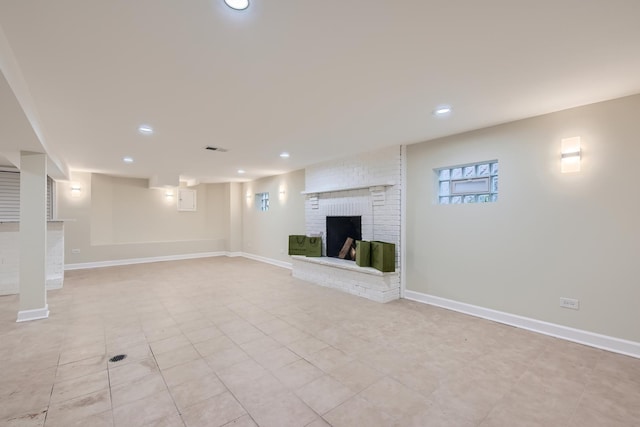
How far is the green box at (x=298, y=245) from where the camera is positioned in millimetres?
6137

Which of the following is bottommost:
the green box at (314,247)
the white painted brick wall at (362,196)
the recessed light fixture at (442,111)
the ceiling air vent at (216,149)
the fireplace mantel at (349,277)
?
the fireplace mantel at (349,277)

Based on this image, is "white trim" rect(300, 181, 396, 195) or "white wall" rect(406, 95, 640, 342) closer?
"white wall" rect(406, 95, 640, 342)

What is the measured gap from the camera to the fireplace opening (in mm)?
5508

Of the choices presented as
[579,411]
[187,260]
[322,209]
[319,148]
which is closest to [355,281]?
[322,209]

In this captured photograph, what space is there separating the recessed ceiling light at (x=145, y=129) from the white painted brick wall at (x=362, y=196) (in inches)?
126

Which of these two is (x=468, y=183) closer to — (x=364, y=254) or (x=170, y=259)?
(x=364, y=254)

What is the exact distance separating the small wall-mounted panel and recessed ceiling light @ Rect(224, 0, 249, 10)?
28.2 feet

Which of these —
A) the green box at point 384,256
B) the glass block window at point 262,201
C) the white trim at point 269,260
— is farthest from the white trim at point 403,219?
the glass block window at point 262,201

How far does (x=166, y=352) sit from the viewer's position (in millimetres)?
2900

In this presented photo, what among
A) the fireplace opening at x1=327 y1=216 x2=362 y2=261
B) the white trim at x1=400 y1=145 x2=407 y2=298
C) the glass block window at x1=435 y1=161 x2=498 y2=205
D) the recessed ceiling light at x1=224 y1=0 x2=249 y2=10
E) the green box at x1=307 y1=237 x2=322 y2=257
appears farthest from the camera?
the green box at x1=307 y1=237 x2=322 y2=257

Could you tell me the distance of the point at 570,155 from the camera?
311 cm

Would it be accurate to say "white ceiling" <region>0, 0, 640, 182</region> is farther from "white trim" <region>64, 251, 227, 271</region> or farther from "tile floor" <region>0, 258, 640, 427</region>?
"white trim" <region>64, 251, 227, 271</region>

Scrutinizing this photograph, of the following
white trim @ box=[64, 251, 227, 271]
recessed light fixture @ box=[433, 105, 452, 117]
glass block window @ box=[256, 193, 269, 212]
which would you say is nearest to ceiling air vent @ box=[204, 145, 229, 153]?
recessed light fixture @ box=[433, 105, 452, 117]

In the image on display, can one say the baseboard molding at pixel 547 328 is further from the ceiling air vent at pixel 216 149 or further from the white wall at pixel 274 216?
the ceiling air vent at pixel 216 149
